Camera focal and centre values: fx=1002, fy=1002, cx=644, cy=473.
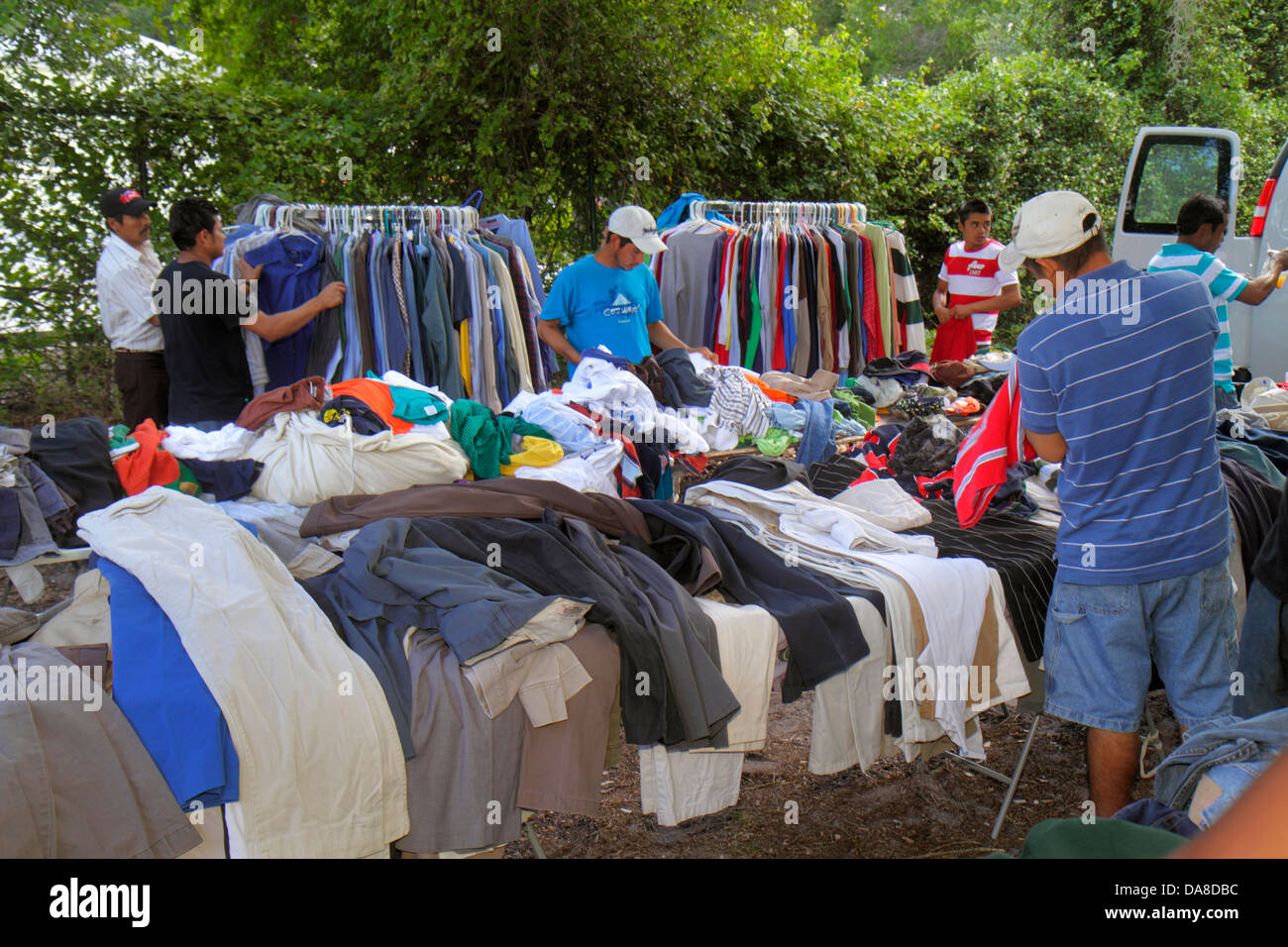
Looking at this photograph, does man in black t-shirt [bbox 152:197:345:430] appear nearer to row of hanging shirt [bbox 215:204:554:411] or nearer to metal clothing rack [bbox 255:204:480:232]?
row of hanging shirt [bbox 215:204:554:411]

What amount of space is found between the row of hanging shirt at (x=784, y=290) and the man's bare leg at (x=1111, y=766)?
389 centimetres

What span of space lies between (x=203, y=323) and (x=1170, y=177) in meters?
6.98

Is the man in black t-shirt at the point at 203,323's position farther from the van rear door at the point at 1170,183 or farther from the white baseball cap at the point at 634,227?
the van rear door at the point at 1170,183

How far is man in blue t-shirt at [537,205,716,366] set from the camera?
4.94 metres

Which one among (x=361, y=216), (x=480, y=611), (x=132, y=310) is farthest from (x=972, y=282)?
(x=480, y=611)

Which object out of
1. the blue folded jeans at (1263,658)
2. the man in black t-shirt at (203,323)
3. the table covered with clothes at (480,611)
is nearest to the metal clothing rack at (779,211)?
the table covered with clothes at (480,611)

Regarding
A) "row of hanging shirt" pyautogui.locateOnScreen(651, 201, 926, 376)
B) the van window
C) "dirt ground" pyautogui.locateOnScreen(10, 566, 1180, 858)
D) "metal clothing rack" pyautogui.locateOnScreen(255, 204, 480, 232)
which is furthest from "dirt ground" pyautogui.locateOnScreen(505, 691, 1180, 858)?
the van window

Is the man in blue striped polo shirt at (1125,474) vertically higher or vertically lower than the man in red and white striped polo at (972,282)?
lower

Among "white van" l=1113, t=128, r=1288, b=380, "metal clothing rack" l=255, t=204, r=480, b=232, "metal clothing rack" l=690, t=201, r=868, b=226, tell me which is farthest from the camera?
"white van" l=1113, t=128, r=1288, b=380

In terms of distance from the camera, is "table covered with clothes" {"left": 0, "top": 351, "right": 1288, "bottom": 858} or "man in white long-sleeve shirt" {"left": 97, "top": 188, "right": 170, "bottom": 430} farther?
"man in white long-sleeve shirt" {"left": 97, "top": 188, "right": 170, "bottom": 430}

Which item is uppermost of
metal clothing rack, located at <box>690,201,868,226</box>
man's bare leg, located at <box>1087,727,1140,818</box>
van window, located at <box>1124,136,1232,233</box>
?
van window, located at <box>1124,136,1232,233</box>

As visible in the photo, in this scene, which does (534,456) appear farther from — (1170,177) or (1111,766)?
(1170,177)

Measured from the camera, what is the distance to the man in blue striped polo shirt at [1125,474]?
263 centimetres

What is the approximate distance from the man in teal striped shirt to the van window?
11.3 ft
